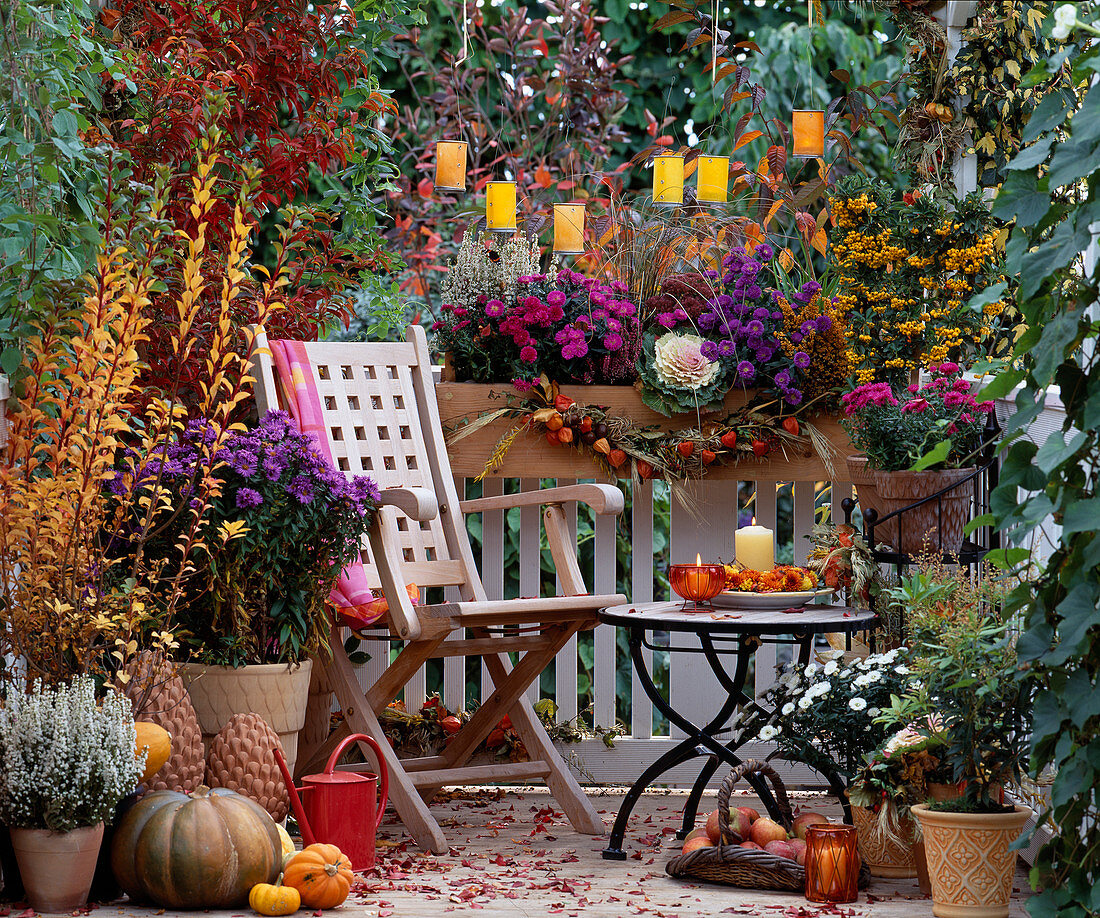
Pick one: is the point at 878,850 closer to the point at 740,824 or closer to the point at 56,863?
the point at 740,824

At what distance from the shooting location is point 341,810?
9.02ft

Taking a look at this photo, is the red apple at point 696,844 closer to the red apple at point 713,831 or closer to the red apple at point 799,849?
the red apple at point 713,831

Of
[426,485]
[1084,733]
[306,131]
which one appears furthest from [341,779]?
[306,131]

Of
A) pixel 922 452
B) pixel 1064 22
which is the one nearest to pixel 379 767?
pixel 922 452

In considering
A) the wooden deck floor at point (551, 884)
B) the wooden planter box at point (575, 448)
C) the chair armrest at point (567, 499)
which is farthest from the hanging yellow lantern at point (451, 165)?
the wooden deck floor at point (551, 884)

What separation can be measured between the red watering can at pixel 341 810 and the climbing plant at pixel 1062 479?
1.36 m

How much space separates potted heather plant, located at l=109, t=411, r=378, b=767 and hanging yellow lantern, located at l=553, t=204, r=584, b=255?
160cm

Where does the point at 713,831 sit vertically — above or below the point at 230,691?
below

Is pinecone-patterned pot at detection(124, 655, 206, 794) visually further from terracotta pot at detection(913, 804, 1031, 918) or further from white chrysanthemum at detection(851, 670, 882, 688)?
terracotta pot at detection(913, 804, 1031, 918)

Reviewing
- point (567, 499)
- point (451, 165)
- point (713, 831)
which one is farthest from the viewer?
point (451, 165)

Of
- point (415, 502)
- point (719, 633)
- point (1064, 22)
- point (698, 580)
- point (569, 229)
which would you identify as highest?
point (569, 229)

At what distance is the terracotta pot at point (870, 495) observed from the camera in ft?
10.4

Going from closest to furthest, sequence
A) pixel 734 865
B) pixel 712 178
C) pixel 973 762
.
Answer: pixel 973 762 < pixel 734 865 < pixel 712 178

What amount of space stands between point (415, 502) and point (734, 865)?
1.01 metres
